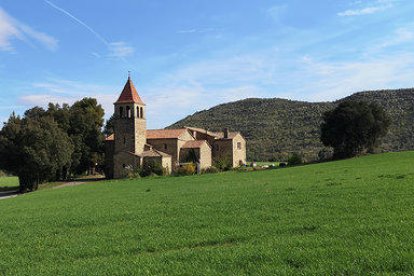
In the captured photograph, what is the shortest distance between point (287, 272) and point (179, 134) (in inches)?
2561

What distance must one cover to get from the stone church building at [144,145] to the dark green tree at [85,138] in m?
2.36

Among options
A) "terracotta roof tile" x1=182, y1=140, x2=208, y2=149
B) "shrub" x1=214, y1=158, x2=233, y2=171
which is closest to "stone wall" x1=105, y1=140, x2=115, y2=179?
"terracotta roof tile" x1=182, y1=140, x2=208, y2=149

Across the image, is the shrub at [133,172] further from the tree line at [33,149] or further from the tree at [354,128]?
the tree at [354,128]

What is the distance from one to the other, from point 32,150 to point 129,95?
18.9 metres

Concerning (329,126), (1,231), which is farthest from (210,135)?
(1,231)

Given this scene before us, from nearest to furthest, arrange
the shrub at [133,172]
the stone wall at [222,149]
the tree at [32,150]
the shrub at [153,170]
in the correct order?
1. the tree at [32,150]
2. the shrub at [133,172]
3. the shrub at [153,170]
4. the stone wall at [222,149]

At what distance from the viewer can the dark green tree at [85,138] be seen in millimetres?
68438

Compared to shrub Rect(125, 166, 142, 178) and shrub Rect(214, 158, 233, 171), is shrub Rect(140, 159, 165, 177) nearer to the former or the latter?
shrub Rect(125, 166, 142, 178)

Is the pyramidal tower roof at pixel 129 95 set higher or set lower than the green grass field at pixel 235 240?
higher

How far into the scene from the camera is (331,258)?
8234 mm

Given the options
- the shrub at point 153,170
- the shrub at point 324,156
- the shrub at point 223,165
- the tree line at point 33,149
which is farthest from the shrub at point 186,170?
the shrub at point 324,156

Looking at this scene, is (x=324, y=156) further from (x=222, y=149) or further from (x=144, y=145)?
(x=144, y=145)

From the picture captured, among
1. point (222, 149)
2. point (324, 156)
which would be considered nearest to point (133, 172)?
point (222, 149)

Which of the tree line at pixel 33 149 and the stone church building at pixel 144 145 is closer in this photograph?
the tree line at pixel 33 149
